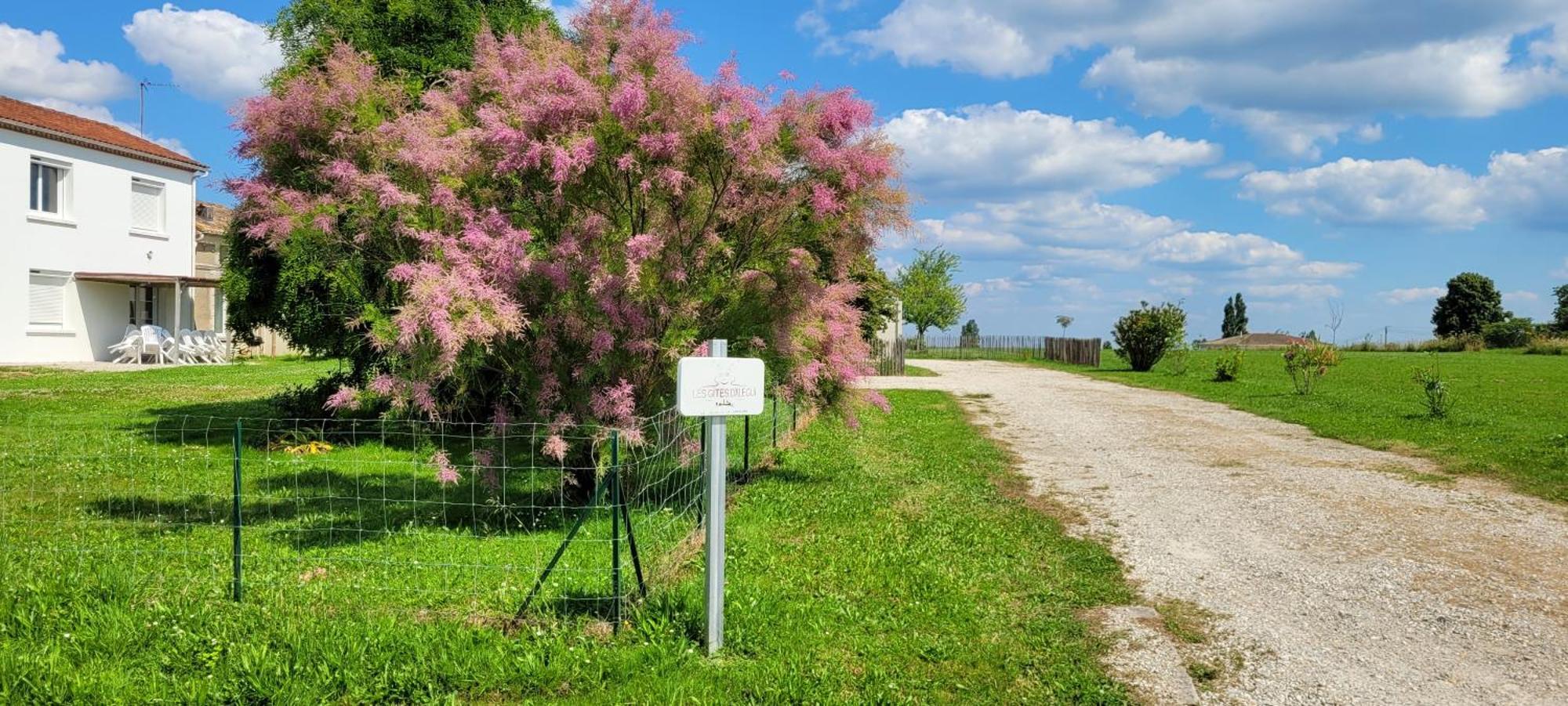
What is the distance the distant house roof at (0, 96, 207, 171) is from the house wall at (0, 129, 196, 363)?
263mm

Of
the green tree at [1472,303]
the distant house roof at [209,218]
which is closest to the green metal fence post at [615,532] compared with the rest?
the distant house roof at [209,218]

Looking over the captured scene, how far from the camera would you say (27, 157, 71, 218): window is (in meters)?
23.6

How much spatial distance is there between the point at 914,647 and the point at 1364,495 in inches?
266

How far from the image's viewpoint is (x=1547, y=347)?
150 ft

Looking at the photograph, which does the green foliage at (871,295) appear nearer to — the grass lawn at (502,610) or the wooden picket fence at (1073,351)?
the grass lawn at (502,610)

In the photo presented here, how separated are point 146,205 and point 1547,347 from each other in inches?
2216

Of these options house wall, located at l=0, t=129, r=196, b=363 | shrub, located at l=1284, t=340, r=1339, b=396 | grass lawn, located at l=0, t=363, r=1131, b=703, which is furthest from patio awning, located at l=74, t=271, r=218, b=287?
shrub, located at l=1284, t=340, r=1339, b=396

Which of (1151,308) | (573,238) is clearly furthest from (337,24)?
(1151,308)

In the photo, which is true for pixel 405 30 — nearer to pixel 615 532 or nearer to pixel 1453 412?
pixel 615 532

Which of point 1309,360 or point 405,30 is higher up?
point 405,30

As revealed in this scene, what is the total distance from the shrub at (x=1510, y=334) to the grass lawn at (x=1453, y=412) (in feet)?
68.0

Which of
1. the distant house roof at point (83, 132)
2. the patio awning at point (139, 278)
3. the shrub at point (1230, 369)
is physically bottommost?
the shrub at point (1230, 369)

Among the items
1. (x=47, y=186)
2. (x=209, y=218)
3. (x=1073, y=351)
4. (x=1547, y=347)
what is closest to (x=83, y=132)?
(x=47, y=186)

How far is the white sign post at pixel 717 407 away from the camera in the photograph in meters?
4.55
